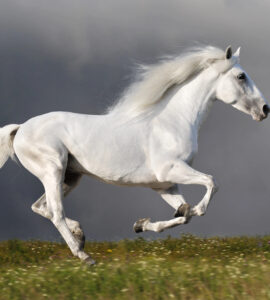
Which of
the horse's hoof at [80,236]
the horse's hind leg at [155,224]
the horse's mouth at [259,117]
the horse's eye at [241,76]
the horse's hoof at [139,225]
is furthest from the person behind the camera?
the horse's mouth at [259,117]

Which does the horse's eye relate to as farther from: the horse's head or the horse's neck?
the horse's neck

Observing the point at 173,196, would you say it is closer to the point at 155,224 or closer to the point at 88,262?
the point at 155,224

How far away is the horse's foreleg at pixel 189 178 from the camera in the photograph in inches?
275

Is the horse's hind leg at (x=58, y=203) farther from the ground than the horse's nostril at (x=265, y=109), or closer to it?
closer to it

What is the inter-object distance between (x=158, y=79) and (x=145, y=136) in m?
0.86

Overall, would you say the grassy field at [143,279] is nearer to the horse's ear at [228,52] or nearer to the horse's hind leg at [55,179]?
the horse's hind leg at [55,179]

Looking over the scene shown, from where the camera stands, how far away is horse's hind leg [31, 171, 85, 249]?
294 inches

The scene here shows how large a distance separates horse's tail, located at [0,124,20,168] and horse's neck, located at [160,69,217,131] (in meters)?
2.05

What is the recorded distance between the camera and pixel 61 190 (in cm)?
730

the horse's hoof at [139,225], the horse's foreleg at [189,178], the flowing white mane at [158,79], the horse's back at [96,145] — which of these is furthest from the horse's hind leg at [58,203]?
the horse's foreleg at [189,178]

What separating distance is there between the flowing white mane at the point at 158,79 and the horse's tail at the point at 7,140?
4.46ft

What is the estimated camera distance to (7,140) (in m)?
7.86

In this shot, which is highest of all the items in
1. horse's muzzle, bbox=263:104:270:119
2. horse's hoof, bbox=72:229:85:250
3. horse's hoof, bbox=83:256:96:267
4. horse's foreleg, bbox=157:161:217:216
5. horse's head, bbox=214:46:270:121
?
horse's head, bbox=214:46:270:121

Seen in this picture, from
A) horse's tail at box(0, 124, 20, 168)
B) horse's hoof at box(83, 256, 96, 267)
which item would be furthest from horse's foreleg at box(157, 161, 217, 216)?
horse's tail at box(0, 124, 20, 168)
